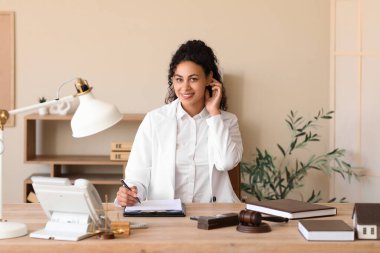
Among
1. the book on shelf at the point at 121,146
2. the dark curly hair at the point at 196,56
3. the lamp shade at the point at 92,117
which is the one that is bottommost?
the book on shelf at the point at 121,146

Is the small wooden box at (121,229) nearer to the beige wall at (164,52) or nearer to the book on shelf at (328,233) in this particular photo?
the book on shelf at (328,233)

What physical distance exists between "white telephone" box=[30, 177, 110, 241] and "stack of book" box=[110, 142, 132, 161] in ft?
8.14

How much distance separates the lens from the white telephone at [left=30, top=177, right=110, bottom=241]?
2330 millimetres

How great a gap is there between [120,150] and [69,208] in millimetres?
2549

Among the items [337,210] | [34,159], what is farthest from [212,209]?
[34,159]

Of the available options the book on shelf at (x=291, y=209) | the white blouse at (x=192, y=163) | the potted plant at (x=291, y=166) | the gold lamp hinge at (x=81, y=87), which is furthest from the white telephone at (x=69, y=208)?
the potted plant at (x=291, y=166)

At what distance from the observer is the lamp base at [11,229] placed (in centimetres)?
232

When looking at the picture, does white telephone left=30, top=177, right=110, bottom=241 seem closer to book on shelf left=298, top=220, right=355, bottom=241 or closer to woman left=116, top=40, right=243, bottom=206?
book on shelf left=298, top=220, right=355, bottom=241

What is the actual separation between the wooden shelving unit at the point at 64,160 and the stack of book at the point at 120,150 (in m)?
0.04

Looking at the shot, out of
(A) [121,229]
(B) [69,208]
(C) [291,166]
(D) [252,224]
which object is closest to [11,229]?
(B) [69,208]

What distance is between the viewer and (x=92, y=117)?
2.28 metres

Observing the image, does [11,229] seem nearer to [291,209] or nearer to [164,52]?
[291,209]

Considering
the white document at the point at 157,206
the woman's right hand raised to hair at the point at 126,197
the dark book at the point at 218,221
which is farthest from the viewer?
the woman's right hand raised to hair at the point at 126,197

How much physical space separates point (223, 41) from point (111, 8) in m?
0.91
